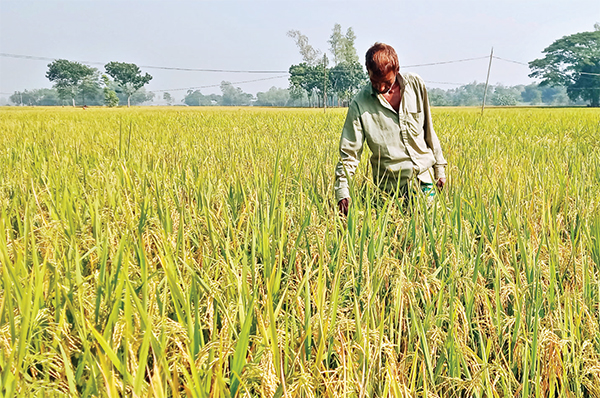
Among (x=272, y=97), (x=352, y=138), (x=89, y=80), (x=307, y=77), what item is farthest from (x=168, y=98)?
(x=352, y=138)

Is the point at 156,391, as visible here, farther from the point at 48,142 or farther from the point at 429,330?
the point at 48,142

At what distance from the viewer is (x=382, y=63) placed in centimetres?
209

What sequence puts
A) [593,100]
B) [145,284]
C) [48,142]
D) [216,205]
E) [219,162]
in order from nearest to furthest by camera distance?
1. [145,284]
2. [216,205]
3. [219,162]
4. [48,142]
5. [593,100]

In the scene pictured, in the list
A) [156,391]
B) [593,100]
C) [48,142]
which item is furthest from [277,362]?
[593,100]

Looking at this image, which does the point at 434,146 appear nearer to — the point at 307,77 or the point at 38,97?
the point at 307,77

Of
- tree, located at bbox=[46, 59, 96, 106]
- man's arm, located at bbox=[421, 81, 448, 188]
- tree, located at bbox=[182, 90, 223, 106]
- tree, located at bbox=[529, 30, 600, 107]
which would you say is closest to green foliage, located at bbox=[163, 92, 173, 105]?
tree, located at bbox=[182, 90, 223, 106]

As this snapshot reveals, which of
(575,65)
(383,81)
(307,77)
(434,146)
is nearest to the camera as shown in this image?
(383,81)

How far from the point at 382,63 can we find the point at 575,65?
65.7 metres

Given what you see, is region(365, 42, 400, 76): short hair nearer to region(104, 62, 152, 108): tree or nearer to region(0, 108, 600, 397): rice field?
region(0, 108, 600, 397): rice field

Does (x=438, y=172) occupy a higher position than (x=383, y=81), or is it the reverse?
(x=383, y=81)

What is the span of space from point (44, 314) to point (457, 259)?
1178mm

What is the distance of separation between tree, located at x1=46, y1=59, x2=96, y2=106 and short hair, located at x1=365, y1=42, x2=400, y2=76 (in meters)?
90.3

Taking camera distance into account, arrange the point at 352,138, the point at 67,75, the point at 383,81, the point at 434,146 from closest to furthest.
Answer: the point at 383,81 → the point at 352,138 → the point at 434,146 → the point at 67,75

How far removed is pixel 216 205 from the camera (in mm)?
2486
